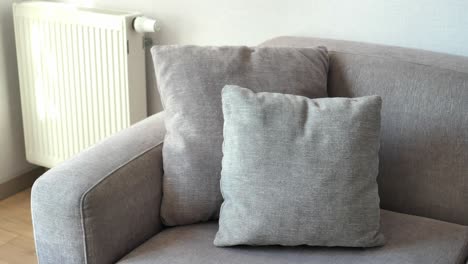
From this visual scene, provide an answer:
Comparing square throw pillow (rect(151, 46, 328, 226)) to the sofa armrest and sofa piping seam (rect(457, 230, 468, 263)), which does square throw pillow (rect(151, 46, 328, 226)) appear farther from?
sofa piping seam (rect(457, 230, 468, 263))

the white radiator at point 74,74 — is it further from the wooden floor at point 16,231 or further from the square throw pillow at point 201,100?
the square throw pillow at point 201,100

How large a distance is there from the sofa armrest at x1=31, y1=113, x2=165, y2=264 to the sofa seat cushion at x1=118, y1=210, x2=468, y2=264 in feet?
0.18

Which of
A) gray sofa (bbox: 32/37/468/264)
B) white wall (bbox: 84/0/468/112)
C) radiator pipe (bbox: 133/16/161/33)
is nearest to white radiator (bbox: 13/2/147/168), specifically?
radiator pipe (bbox: 133/16/161/33)

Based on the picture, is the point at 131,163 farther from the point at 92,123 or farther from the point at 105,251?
the point at 92,123

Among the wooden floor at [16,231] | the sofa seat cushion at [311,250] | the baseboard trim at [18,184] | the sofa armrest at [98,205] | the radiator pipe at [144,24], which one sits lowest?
the wooden floor at [16,231]

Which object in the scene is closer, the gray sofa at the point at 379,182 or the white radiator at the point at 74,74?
the gray sofa at the point at 379,182

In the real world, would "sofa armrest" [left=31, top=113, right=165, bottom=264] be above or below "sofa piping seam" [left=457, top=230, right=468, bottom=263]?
above

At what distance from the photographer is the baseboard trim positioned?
271cm

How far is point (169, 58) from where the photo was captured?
166cm

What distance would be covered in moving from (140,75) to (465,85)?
1.25 meters

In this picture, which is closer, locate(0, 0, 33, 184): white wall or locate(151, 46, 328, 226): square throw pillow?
locate(151, 46, 328, 226): square throw pillow

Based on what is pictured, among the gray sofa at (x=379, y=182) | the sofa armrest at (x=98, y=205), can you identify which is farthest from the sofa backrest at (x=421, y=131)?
the sofa armrest at (x=98, y=205)

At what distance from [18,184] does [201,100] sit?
150cm

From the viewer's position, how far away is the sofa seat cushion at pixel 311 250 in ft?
4.73
